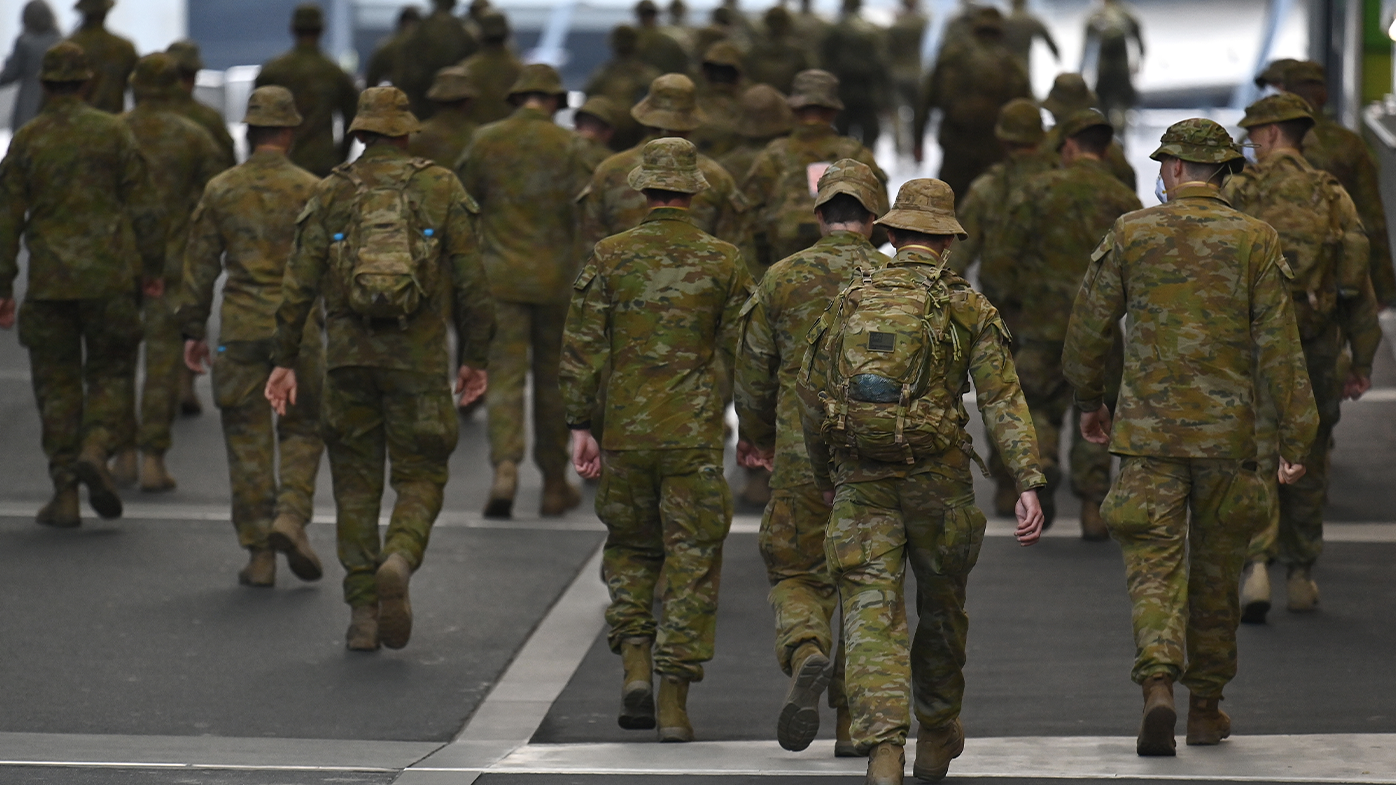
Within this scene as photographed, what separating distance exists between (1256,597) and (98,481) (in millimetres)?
5633

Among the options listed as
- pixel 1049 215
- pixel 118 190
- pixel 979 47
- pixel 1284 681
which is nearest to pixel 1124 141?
pixel 979 47

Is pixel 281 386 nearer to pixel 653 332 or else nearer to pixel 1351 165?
pixel 653 332

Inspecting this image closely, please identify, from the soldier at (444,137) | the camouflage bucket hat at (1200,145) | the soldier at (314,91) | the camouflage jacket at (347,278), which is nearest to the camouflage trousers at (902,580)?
the camouflage bucket hat at (1200,145)

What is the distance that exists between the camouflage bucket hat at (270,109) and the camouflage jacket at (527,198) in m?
2.16

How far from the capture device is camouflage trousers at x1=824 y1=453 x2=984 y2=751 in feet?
21.6

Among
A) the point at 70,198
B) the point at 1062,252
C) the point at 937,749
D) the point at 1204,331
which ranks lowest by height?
the point at 937,749

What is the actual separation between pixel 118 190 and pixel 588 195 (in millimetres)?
2650

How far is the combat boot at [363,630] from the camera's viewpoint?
29.7ft

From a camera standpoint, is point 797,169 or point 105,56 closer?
point 797,169

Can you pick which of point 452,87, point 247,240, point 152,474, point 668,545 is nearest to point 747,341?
point 668,545

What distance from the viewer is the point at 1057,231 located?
11.2 m

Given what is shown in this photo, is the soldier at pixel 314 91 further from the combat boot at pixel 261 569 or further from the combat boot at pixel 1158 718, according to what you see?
the combat boot at pixel 1158 718

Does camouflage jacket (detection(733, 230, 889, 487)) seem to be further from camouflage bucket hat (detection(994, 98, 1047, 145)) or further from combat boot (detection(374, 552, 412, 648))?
camouflage bucket hat (detection(994, 98, 1047, 145))

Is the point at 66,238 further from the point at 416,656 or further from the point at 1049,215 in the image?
the point at 1049,215
